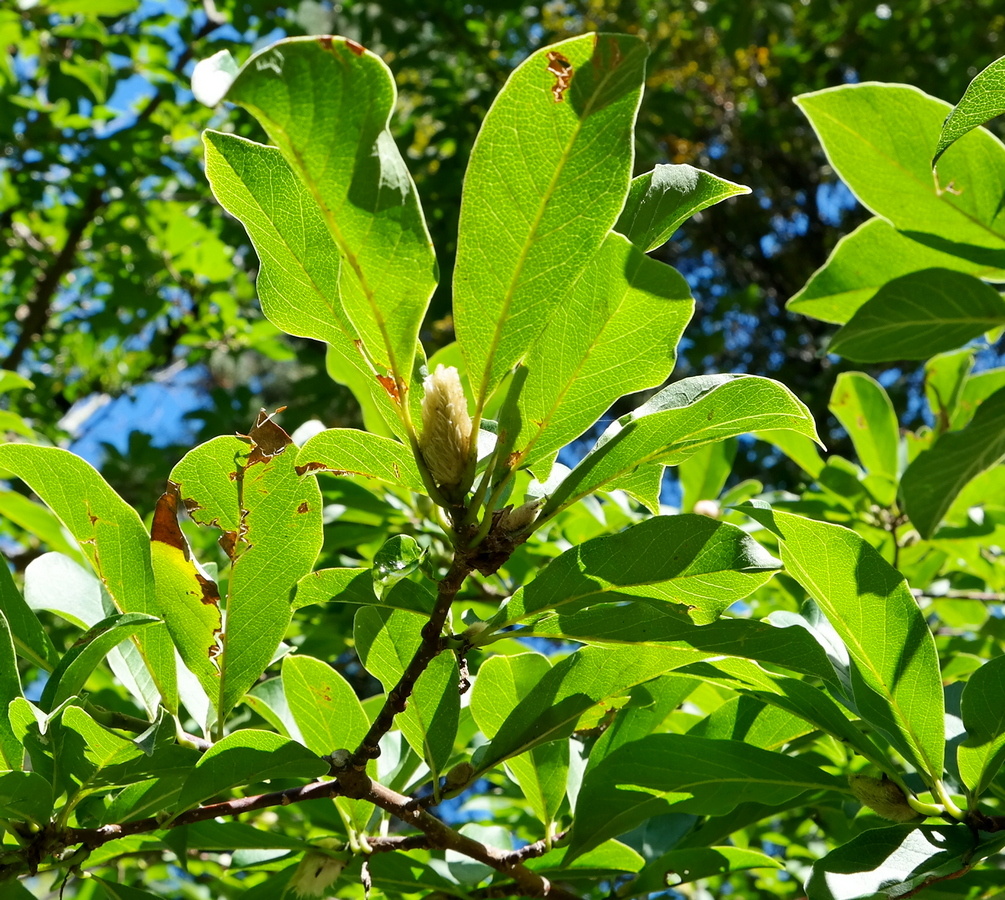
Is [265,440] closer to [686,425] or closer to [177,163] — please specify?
[686,425]

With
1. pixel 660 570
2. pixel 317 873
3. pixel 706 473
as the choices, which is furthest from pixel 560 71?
pixel 706 473

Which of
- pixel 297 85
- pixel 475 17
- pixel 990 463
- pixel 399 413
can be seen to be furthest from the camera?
pixel 475 17

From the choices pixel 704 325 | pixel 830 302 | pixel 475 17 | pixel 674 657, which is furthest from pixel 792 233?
pixel 674 657

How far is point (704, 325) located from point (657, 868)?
561 centimetres

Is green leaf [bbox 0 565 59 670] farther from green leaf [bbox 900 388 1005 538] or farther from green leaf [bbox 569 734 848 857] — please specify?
green leaf [bbox 900 388 1005 538]

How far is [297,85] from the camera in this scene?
422 millimetres

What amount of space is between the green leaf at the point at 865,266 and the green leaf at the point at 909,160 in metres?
0.04

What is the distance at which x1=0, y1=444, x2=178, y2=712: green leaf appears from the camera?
2.22ft

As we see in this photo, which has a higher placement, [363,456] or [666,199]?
[666,199]

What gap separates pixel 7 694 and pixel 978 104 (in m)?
0.71

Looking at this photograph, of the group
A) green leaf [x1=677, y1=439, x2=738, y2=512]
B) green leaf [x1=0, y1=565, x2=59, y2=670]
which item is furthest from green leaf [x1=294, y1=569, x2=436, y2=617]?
green leaf [x1=677, y1=439, x2=738, y2=512]

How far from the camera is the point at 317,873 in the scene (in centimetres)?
76

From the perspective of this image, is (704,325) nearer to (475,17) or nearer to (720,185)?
(475,17)

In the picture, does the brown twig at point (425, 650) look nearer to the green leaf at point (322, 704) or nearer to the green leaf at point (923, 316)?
the green leaf at point (322, 704)
